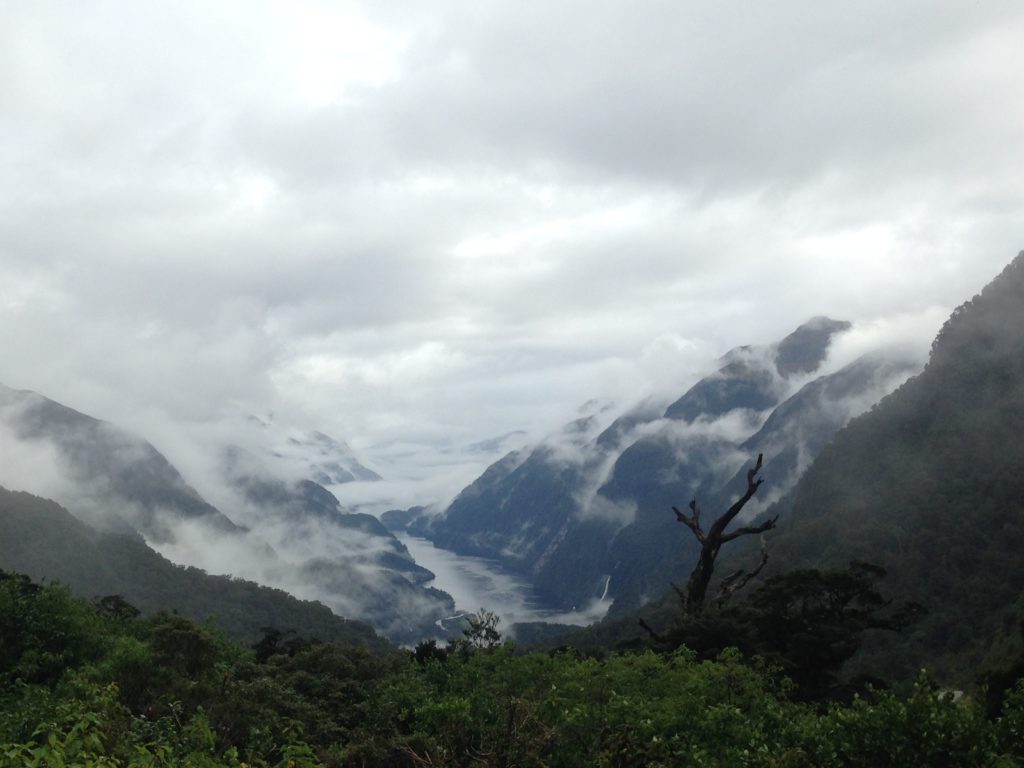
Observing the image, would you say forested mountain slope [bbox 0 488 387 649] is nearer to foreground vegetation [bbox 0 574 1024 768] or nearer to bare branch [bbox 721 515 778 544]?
bare branch [bbox 721 515 778 544]

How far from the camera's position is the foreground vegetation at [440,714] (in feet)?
42.9

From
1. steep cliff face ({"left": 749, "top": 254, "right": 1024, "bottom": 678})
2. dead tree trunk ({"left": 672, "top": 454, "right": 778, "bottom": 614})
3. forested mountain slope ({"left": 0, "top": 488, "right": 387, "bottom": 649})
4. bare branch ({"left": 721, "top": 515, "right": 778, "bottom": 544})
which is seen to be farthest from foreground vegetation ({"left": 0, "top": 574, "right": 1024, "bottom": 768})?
forested mountain slope ({"left": 0, "top": 488, "right": 387, "bottom": 649})

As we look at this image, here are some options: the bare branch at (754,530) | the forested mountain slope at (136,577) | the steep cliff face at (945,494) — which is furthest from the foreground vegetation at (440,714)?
the forested mountain slope at (136,577)

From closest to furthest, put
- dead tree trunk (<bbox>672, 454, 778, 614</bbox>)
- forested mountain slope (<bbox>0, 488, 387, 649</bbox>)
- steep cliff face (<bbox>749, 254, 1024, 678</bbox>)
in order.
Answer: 1. dead tree trunk (<bbox>672, 454, 778, 614</bbox>)
2. steep cliff face (<bbox>749, 254, 1024, 678</bbox>)
3. forested mountain slope (<bbox>0, 488, 387, 649</bbox>)

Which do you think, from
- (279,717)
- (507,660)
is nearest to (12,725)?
(279,717)

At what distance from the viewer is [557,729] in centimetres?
1734

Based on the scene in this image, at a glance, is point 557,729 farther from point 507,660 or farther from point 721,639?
point 721,639

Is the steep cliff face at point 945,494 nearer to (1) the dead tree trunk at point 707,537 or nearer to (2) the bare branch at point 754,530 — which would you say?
(1) the dead tree trunk at point 707,537

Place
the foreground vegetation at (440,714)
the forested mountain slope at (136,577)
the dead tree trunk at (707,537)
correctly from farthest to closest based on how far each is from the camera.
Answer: the forested mountain slope at (136,577), the dead tree trunk at (707,537), the foreground vegetation at (440,714)

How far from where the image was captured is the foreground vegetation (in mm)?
13062

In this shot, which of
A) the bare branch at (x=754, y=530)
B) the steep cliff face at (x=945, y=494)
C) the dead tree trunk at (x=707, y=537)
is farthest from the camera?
the steep cliff face at (x=945, y=494)

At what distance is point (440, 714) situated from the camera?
2000 centimetres

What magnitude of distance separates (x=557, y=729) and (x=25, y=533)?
173434 millimetres

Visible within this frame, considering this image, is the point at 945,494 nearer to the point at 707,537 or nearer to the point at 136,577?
the point at 707,537
